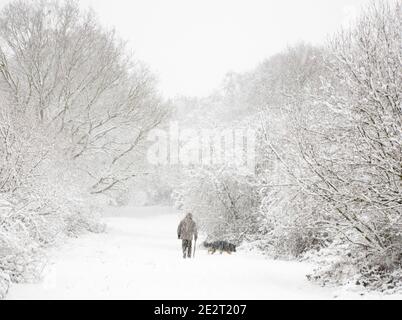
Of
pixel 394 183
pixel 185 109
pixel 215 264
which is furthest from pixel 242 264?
pixel 185 109

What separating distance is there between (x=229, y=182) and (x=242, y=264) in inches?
315

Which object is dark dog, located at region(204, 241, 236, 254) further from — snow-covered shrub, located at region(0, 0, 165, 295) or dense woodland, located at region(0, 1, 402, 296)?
snow-covered shrub, located at region(0, 0, 165, 295)

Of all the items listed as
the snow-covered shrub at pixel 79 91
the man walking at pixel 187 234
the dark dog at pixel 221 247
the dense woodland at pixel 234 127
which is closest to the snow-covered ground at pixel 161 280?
the dense woodland at pixel 234 127

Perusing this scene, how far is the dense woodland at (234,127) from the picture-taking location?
8453 millimetres

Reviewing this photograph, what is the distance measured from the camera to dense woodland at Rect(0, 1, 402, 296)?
8453mm

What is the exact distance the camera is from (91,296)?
8039 mm

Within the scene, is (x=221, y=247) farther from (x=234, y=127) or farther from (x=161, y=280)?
(x=234, y=127)

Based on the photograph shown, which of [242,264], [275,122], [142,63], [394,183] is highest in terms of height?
[142,63]

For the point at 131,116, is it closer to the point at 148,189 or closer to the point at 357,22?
the point at 357,22

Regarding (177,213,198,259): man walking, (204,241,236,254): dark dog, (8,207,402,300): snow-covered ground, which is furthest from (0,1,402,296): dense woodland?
(177,213,198,259): man walking

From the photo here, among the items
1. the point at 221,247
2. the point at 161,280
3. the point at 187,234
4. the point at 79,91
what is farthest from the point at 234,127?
the point at 161,280

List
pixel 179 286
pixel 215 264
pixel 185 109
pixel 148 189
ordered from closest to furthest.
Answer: pixel 179 286 → pixel 215 264 → pixel 148 189 → pixel 185 109

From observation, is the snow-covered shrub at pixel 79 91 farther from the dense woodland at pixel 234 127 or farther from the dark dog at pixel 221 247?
the dark dog at pixel 221 247

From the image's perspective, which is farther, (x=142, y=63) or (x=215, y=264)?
(x=142, y=63)
